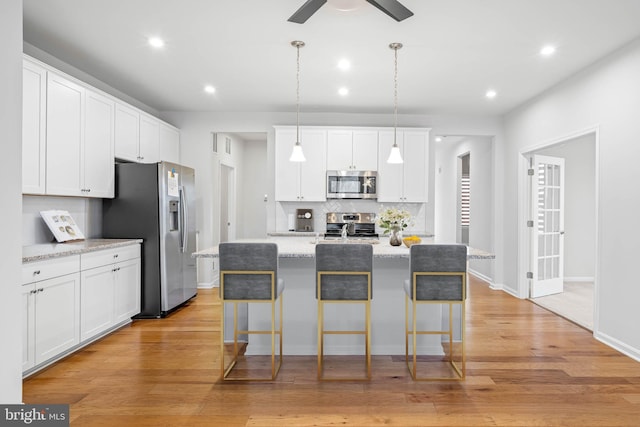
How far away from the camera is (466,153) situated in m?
7.35

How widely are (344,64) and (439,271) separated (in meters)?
2.32

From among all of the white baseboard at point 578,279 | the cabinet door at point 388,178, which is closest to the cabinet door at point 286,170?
the cabinet door at point 388,178

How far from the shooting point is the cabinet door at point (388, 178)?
560 cm

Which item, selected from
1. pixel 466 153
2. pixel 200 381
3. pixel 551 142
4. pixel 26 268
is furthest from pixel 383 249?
pixel 466 153

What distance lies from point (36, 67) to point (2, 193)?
220cm

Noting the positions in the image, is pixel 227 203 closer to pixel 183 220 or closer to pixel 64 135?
pixel 183 220

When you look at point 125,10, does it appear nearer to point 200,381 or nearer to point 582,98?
point 200,381

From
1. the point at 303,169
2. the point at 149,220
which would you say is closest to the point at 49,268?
the point at 149,220

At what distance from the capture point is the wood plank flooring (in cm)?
227

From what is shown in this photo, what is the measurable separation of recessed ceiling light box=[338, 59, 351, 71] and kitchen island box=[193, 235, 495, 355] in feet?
6.25

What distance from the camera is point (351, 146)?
18.4ft

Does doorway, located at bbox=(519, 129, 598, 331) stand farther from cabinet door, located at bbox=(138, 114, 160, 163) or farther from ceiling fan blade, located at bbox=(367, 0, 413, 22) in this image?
cabinet door, located at bbox=(138, 114, 160, 163)

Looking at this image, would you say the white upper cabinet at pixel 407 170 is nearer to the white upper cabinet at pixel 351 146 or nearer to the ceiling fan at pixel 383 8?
the white upper cabinet at pixel 351 146

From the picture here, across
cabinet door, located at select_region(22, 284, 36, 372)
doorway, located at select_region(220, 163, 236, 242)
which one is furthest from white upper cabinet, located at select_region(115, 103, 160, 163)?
cabinet door, located at select_region(22, 284, 36, 372)
